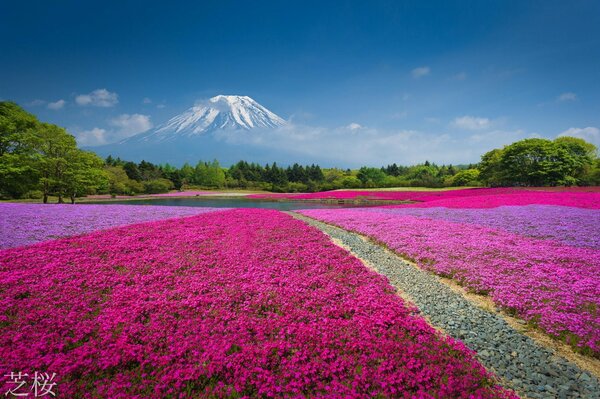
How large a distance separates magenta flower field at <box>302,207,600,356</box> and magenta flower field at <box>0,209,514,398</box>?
3111mm

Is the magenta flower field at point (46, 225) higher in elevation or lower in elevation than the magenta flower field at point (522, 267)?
higher

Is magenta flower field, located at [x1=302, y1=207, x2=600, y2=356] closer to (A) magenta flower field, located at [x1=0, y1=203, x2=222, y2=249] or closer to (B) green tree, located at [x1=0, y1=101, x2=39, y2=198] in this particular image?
(A) magenta flower field, located at [x1=0, y1=203, x2=222, y2=249]

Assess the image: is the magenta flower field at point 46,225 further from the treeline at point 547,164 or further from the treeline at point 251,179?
the treeline at point 547,164

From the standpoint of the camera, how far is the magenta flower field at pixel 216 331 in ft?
14.0

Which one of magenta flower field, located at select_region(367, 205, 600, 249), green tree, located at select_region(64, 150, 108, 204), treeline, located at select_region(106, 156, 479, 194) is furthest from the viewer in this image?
treeline, located at select_region(106, 156, 479, 194)

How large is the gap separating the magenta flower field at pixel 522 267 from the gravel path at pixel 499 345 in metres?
0.80

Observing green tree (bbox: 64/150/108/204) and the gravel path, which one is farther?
green tree (bbox: 64/150/108/204)

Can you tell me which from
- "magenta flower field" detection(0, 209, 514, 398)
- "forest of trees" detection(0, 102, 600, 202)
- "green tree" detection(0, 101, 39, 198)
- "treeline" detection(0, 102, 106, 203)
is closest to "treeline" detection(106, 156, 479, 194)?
"forest of trees" detection(0, 102, 600, 202)

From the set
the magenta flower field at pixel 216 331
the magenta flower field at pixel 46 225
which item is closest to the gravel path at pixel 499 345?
the magenta flower field at pixel 216 331

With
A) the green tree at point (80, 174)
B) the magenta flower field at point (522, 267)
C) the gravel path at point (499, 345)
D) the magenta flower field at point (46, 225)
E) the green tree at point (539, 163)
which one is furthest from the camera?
the green tree at point (539, 163)

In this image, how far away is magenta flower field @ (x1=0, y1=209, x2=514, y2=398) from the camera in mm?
4273

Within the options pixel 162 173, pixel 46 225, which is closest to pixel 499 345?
pixel 46 225

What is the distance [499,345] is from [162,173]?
111651 millimetres

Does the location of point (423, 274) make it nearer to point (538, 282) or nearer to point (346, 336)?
point (538, 282)
